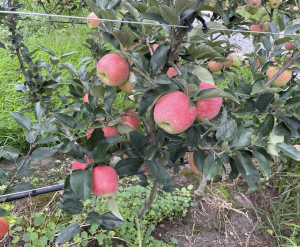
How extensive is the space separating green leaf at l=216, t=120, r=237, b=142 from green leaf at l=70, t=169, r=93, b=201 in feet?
1.13

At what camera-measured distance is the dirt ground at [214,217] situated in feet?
4.31

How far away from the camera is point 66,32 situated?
11.3ft

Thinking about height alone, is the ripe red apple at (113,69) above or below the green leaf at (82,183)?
above

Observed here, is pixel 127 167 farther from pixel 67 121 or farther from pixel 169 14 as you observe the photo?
pixel 169 14

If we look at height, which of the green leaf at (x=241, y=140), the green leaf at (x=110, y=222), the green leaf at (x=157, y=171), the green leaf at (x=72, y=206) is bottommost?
the green leaf at (x=110, y=222)

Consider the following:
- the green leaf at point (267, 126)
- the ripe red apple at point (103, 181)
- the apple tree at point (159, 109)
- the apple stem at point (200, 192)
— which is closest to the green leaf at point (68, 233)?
the apple tree at point (159, 109)

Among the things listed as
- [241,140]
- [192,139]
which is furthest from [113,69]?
[241,140]

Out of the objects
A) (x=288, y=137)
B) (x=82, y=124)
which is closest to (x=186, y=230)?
(x=288, y=137)

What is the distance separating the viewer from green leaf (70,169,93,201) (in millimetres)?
587

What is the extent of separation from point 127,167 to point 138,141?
0.30ft

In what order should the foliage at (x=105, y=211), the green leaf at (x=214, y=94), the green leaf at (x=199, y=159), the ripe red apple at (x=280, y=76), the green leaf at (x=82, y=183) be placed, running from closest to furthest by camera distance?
the green leaf at (x=214, y=94), the green leaf at (x=82, y=183), the green leaf at (x=199, y=159), the ripe red apple at (x=280, y=76), the foliage at (x=105, y=211)

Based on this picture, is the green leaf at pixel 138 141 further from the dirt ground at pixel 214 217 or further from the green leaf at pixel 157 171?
the dirt ground at pixel 214 217

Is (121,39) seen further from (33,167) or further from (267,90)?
(33,167)

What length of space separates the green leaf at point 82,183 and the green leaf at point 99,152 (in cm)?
4
